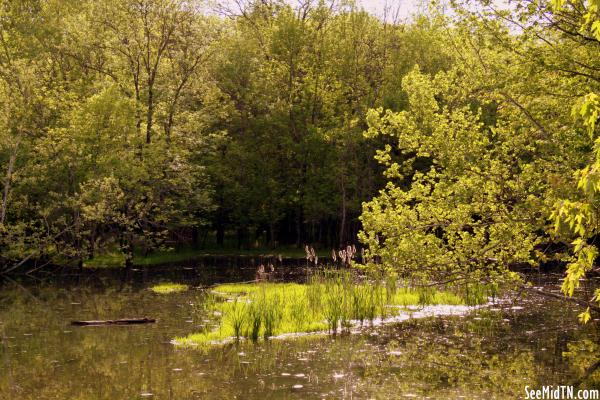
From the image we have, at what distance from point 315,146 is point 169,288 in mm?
25095

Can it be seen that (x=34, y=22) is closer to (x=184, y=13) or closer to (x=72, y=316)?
(x=184, y=13)

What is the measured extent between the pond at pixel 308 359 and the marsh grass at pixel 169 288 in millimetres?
6455

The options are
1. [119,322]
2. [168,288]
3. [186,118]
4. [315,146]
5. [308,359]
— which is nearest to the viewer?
[308,359]

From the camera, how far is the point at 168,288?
31516 millimetres

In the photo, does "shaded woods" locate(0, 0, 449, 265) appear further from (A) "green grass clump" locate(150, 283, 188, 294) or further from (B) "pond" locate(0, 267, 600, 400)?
(B) "pond" locate(0, 267, 600, 400)

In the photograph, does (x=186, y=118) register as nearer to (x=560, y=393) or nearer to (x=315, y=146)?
(x=315, y=146)

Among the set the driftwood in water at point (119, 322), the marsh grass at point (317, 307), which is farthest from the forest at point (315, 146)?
the driftwood in water at point (119, 322)

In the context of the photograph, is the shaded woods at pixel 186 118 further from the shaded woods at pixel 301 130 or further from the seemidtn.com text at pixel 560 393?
the seemidtn.com text at pixel 560 393

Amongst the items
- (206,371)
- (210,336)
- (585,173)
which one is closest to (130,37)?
(210,336)

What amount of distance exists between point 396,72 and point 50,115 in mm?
27405

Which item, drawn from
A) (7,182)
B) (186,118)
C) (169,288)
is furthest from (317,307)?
(186,118)

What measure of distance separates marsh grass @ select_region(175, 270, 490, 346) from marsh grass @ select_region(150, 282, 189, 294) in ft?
16.5

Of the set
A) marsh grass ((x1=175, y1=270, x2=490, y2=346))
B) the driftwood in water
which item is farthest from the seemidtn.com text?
the driftwood in water

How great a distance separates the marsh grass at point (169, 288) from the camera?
3073cm
